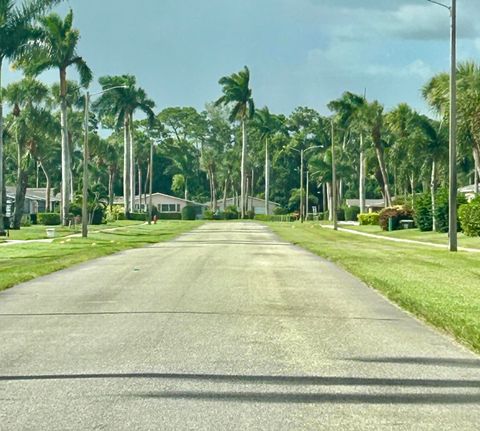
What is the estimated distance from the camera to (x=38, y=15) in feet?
157

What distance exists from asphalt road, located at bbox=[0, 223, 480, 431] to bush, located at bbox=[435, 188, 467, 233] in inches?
1413

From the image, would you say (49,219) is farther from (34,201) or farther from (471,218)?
(471,218)

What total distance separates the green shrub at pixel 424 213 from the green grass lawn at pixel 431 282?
2459cm

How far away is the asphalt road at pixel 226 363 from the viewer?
7141 millimetres

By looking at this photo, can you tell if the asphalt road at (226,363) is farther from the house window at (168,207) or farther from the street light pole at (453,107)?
the house window at (168,207)

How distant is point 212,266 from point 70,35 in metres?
43.7

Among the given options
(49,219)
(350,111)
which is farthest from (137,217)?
(350,111)

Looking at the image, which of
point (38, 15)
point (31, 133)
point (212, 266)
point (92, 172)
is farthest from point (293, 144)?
point (212, 266)

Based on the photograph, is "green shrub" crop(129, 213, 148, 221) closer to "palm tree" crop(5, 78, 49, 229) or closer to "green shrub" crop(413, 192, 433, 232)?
"palm tree" crop(5, 78, 49, 229)

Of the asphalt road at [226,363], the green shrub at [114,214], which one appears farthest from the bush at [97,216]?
the asphalt road at [226,363]

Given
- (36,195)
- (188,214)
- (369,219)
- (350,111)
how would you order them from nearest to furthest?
1. (369,219)
2. (350,111)
3. (36,195)
4. (188,214)

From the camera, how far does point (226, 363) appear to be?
9414mm

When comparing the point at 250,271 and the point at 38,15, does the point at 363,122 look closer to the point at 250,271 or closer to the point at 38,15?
the point at 38,15

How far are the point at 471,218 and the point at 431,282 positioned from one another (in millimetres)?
26501
